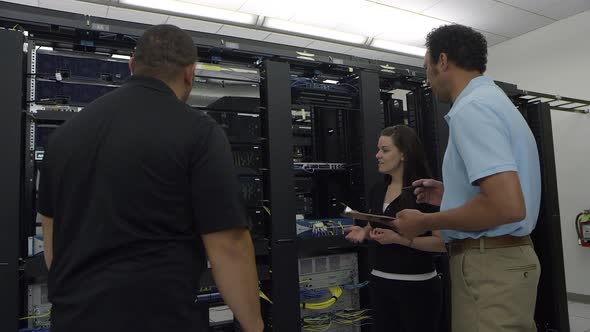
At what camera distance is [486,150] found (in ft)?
3.18

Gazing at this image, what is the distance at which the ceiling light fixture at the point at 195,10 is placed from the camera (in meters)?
3.62

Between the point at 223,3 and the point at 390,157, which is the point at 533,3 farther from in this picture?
the point at 390,157

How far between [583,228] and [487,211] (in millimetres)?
3976

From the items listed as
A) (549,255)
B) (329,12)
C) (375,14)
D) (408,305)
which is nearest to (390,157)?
(408,305)

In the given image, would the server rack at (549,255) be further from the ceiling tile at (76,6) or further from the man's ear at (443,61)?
the ceiling tile at (76,6)

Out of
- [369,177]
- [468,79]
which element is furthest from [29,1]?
[468,79]

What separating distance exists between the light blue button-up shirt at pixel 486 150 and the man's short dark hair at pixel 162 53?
71 cm

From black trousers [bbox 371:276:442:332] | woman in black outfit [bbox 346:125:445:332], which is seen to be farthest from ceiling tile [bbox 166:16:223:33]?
black trousers [bbox 371:276:442:332]

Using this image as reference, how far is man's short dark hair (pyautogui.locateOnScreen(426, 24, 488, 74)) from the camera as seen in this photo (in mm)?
1164

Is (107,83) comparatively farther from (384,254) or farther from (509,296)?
(509,296)

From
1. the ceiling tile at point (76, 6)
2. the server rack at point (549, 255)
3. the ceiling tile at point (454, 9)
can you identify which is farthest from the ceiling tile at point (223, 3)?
the server rack at point (549, 255)

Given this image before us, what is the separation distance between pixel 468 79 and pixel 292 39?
147 inches

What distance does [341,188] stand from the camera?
2.38 m

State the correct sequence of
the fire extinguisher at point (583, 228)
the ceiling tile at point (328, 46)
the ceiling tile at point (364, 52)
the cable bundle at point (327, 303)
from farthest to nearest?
the ceiling tile at point (364, 52) → the ceiling tile at point (328, 46) → the fire extinguisher at point (583, 228) → the cable bundle at point (327, 303)
